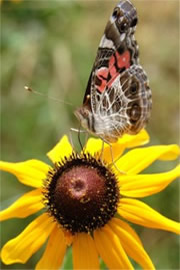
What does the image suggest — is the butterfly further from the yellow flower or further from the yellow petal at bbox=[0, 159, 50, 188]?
the yellow petal at bbox=[0, 159, 50, 188]

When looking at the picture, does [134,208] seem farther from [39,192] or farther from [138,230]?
[138,230]

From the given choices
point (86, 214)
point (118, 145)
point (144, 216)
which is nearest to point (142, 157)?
point (118, 145)

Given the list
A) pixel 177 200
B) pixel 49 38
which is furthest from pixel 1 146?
pixel 177 200

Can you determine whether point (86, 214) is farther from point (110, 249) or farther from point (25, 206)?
point (25, 206)

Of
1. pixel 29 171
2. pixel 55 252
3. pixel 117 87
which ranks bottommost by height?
pixel 55 252

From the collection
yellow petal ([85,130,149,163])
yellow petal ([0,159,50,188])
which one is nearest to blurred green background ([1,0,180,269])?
yellow petal ([85,130,149,163])

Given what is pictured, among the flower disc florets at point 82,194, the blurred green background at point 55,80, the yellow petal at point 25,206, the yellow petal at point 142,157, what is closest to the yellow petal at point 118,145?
the yellow petal at point 142,157

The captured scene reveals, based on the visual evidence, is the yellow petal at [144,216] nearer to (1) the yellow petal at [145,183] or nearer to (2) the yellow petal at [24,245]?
(1) the yellow petal at [145,183]

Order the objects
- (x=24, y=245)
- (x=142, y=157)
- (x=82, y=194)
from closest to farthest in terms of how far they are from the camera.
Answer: (x=82, y=194) < (x=24, y=245) < (x=142, y=157)

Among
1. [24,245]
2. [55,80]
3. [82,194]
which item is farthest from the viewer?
[55,80]
